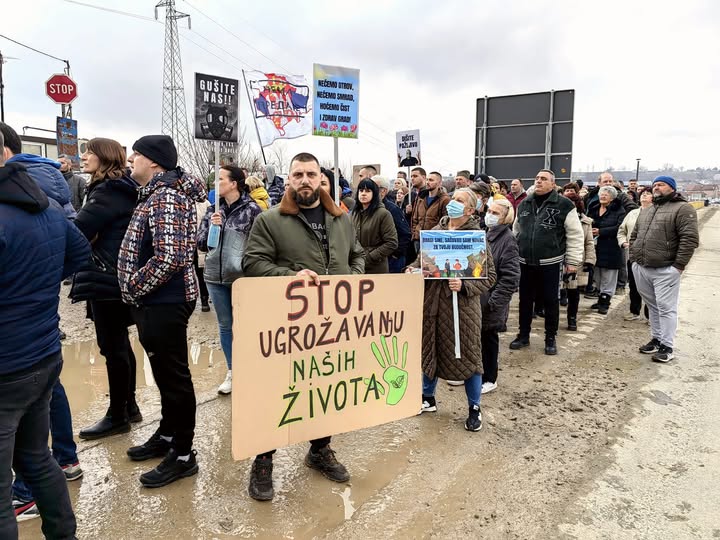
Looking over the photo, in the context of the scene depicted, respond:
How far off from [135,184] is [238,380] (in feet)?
5.04

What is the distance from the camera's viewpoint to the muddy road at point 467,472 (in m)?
2.73

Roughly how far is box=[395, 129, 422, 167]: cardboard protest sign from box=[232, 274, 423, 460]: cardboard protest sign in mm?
7218

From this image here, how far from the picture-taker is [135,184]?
321 centimetres

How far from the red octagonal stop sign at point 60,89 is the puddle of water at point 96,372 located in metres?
10.1

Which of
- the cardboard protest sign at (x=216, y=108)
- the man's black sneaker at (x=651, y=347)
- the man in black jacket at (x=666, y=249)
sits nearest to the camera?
the cardboard protest sign at (x=216, y=108)

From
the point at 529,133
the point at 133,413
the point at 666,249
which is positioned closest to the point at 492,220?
the point at 666,249

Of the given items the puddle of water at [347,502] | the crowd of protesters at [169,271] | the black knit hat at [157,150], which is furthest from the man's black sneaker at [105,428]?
the black knit hat at [157,150]

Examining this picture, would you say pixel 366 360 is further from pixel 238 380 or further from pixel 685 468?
pixel 685 468

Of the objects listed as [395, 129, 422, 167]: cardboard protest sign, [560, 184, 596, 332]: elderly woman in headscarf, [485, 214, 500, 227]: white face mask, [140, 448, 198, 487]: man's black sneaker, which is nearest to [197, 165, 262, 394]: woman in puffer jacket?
[140, 448, 198, 487]: man's black sneaker

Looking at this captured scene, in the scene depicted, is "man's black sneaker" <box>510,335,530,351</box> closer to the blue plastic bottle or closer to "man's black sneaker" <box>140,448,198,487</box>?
the blue plastic bottle

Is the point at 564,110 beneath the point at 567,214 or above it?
above

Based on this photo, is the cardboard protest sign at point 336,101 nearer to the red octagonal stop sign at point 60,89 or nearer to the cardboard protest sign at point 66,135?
the cardboard protest sign at point 66,135

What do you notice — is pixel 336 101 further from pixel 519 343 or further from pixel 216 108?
pixel 519 343

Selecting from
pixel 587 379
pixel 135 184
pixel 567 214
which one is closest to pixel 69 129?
pixel 135 184
